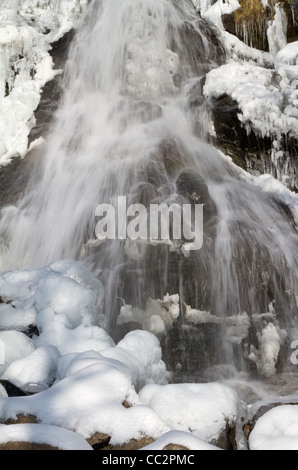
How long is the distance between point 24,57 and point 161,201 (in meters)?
7.19

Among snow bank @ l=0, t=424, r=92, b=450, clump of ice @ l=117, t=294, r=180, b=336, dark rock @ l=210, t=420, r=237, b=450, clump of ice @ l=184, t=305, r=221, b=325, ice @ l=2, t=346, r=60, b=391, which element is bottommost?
clump of ice @ l=184, t=305, r=221, b=325

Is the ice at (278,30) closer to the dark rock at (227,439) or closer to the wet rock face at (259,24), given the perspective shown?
the wet rock face at (259,24)

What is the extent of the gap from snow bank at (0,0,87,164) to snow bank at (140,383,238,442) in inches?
336

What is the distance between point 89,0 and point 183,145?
7.41 metres

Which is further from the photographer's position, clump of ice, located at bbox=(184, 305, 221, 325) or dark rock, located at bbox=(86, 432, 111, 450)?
clump of ice, located at bbox=(184, 305, 221, 325)

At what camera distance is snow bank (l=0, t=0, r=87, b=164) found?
10750 mm

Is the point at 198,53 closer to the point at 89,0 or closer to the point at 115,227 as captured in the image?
the point at 89,0

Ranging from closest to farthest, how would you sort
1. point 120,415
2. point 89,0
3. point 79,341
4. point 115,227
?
point 120,415, point 79,341, point 115,227, point 89,0

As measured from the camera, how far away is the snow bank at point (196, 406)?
9.09 ft

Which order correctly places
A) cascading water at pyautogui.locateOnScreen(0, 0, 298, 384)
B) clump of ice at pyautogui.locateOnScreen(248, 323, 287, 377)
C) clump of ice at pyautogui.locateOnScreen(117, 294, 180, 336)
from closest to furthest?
clump of ice at pyautogui.locateOnScreen(248, 323, 287, 377) < clump of ice at pyautogui.locateOnScreen(117, 294, 180, 336) < cascading water at pyautogui.locateOnScreen(0, 0, 298, 384)

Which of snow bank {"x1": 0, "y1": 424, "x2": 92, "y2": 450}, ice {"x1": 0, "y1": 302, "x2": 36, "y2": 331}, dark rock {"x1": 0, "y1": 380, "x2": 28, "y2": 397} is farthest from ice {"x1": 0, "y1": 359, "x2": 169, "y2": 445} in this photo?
ice {"x1": 0, "y1": 302, "x2": 36, "y2": 331}

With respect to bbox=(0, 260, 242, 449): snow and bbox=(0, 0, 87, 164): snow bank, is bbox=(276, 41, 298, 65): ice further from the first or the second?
bbox=(0, 260, 242, 449): snow

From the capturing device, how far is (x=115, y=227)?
24.8 ft

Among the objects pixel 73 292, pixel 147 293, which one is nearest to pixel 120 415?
pixel 73 292
